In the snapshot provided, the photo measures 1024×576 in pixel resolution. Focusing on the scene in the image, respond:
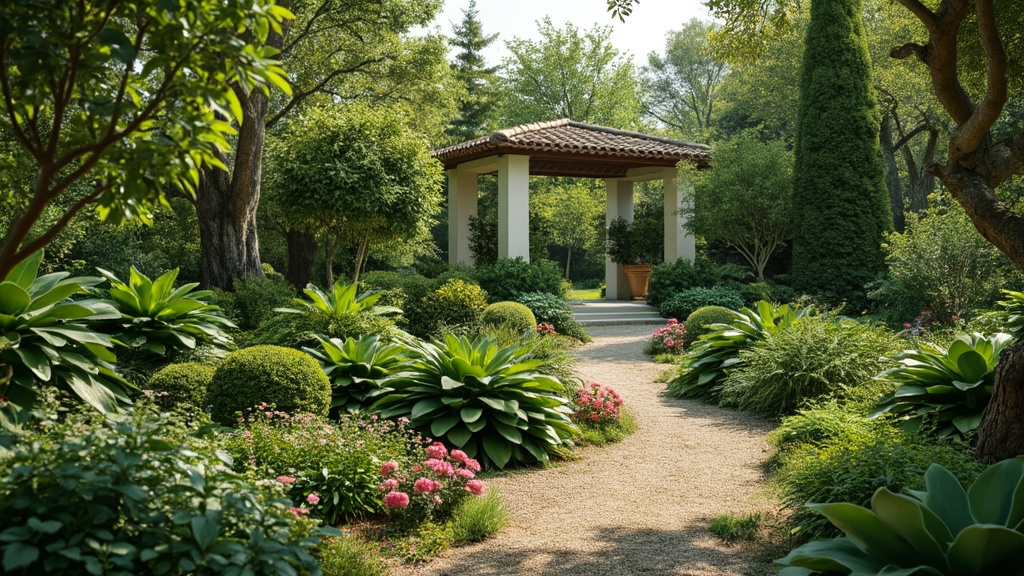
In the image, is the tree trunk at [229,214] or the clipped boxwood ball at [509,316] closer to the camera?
the clipped boxwood ball at [509,316]

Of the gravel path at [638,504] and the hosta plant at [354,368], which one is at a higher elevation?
the hosta plant at [354,368]

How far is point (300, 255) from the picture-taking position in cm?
2180

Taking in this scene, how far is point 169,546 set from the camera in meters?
2.40

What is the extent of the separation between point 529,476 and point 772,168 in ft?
47.7

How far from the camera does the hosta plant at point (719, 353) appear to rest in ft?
30.3

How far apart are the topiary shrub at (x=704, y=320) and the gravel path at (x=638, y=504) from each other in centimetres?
352

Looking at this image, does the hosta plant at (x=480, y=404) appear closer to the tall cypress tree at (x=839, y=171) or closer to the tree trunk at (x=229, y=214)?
the tree trunk at (x=229, y=214)

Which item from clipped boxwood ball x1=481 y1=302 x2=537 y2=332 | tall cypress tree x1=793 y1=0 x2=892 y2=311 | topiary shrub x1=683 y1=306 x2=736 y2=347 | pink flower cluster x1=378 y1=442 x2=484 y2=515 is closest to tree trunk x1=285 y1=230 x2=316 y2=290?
clipped boxwood ball x1=481 y1=302 x2=537 y2=332

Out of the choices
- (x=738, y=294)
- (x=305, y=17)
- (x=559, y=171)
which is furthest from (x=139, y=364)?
(x=559, y=171)

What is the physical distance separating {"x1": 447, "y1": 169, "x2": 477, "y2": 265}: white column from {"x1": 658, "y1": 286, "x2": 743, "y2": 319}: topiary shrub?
18.6ft

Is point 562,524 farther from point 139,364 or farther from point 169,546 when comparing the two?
point 139,364

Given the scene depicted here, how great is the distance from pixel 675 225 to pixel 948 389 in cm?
1387

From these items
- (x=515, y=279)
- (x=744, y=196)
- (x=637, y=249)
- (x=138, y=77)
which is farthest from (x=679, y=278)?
(x=138, y=77)

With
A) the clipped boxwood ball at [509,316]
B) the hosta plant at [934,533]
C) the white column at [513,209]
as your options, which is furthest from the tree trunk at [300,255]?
the hosta plant at [934,533]
